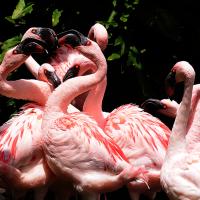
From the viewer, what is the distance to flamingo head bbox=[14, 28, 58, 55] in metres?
5.92

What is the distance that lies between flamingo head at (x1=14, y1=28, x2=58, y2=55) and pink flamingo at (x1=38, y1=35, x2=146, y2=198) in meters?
0.58

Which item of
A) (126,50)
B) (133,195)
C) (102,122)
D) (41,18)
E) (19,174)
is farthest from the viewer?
(41,18)

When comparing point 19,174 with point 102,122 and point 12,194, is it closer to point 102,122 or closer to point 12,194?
point 12,194

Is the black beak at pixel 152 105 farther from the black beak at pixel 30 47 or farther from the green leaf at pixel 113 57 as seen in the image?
the black beak at pixel 30 47

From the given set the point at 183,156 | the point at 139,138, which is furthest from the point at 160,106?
the point at 183,156

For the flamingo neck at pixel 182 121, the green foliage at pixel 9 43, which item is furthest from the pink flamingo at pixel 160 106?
the green foliage at pixel 9 43

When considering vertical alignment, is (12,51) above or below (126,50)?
above

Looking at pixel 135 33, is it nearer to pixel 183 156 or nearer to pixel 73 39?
pixel 73 39

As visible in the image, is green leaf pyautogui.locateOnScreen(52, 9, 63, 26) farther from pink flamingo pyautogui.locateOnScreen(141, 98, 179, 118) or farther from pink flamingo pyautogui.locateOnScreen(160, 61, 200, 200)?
pink flamingo pyautogui.locateOnScreen(160, 61, 200, 200)

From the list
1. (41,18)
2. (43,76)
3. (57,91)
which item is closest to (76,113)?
(57,91)

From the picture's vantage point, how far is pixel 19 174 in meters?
5.53

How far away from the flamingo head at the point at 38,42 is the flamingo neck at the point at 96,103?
54 centimetres

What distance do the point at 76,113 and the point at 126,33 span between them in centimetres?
144

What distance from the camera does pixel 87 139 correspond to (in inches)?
216
